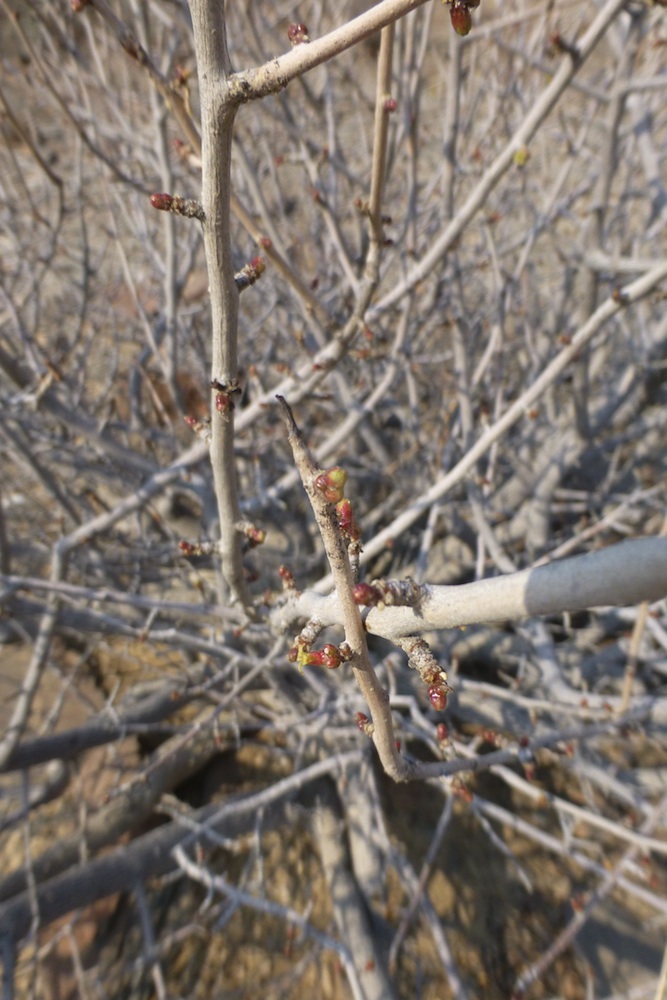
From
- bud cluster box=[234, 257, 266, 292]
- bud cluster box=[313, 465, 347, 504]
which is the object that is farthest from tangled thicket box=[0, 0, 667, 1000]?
bud cluster box=[313, 465, 347, 504]

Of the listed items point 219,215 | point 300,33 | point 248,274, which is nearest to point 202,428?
point 248,274

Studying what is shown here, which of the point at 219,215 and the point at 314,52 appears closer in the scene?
the point at 314,52

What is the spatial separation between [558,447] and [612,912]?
2024 mm

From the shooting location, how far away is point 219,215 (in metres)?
0.55

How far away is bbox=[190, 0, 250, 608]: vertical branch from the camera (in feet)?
1.52

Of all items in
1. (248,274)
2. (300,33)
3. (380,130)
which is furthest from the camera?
(380,130)

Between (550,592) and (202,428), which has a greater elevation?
(202,428)

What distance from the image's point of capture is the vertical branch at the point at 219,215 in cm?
46

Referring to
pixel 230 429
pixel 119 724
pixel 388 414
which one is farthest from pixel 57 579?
pixel 388 414

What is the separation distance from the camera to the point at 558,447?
267 cm

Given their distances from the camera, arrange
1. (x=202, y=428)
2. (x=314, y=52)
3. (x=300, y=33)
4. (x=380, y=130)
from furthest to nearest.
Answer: (x=380, y=130) → (x=202, y=428) → (x=300, y=33) → (x=314, y=52)

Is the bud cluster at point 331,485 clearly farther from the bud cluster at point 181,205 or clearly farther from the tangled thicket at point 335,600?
the bud cluster at point 181,205

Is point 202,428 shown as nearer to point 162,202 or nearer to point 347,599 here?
point 162,202

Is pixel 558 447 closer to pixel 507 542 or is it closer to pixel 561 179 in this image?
pixel 507 542
